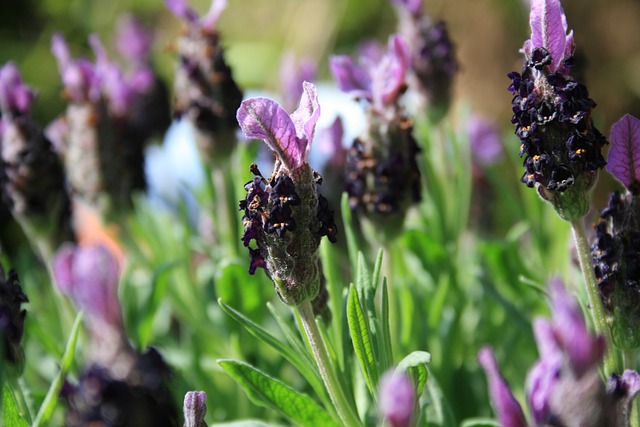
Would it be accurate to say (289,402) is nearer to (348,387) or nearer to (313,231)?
(348,387)

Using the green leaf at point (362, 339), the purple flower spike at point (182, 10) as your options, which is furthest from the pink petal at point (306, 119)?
the purple flower spike at point (182, 10)

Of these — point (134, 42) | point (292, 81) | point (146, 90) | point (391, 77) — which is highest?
point (134, 42)

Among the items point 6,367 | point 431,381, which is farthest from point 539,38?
point 6,367

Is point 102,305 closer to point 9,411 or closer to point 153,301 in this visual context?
point 9,411

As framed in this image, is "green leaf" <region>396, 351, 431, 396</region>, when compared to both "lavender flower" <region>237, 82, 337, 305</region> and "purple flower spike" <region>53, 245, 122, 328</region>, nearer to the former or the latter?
"lavender flower" <region>237, 82, 337, 305</region>

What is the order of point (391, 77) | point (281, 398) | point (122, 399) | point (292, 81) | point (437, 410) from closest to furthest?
1. point (122, 399)
2. point (281, 398)
3. point (437, 410)
4. point (391, 77)
5. point (292, 81)

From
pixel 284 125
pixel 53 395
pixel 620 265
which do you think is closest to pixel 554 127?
pixel 620 265

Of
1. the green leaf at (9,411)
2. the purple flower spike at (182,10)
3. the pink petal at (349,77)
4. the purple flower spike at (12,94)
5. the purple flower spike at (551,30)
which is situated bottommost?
the green leaf at (9,411)

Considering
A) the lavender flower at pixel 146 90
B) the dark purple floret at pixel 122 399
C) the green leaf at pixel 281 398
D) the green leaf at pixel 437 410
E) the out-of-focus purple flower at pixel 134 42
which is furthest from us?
the out-of-focus purple flower at pixel 134 42

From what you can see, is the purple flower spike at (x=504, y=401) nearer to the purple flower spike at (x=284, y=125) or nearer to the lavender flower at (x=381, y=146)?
the purple flower spike at (x=284, y=125)
